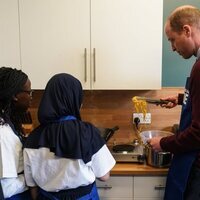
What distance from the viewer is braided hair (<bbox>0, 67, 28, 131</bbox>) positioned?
53.8 inches

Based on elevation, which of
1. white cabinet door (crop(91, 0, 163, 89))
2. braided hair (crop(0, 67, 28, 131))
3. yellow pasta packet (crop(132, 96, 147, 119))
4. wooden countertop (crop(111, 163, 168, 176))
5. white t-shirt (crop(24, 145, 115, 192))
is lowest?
wooden countertop (crop(111, 163, 168, 176))

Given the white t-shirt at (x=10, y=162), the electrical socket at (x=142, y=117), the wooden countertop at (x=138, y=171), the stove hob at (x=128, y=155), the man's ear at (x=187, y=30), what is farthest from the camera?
the electrical socket at (x=142, y=117)

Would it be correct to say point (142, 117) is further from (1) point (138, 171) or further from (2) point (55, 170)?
(2) point (55, 170)

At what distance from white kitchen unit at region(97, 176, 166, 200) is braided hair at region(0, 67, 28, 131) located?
0.77 metres

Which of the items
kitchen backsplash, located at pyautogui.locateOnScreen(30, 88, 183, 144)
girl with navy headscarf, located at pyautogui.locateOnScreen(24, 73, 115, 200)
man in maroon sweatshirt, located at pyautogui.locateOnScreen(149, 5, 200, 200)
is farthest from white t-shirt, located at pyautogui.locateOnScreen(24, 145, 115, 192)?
kitchen backsplash, located at pyautogui.locateOnScreen(30, 88, 183, 144)

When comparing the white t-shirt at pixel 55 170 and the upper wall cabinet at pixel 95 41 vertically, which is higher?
the upper wall cabinet at pixel 95 41

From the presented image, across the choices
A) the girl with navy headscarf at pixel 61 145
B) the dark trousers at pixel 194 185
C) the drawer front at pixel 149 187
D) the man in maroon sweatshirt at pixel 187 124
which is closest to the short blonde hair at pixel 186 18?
the man in maroon sweatshirt at pixel 187 124

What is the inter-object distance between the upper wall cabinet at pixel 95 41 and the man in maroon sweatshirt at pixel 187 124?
1.29 ft

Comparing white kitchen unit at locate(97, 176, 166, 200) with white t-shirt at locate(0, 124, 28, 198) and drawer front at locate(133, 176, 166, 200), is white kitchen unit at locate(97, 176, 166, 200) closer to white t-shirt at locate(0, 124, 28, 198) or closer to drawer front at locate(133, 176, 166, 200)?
drawer front at locate(133, 176, 166, 200)

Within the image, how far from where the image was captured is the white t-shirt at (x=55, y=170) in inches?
52.6

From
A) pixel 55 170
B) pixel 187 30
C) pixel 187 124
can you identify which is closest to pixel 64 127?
pixel 55 170

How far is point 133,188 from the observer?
1812 millimetres

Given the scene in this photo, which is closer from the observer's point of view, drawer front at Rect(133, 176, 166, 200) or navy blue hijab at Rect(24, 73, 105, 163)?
navy blue hijab at Rect(24, 73, 105, 163)

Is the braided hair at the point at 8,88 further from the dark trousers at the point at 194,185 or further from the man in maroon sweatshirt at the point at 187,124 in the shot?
the dark trousers at the point at 194,185
